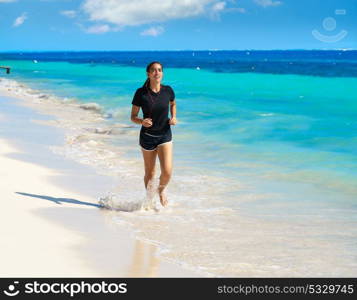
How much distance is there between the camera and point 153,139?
7.07 metres

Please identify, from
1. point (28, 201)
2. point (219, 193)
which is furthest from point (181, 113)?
point (28, 201)

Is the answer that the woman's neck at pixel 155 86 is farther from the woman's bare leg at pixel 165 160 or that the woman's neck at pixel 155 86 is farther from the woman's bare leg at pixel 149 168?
the woman's bare leg at pixel 149 168

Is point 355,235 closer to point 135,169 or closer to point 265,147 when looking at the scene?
point 135,169

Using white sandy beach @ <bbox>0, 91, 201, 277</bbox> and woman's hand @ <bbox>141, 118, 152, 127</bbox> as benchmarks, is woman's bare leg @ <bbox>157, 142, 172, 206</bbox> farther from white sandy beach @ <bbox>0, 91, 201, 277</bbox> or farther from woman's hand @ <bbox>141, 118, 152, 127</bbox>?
white sandy beach @ <bbox>0, 91, 201, 277</bbox>

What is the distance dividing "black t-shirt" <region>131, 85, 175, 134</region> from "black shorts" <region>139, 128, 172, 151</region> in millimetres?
129

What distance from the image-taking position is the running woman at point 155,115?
6793 millimetres

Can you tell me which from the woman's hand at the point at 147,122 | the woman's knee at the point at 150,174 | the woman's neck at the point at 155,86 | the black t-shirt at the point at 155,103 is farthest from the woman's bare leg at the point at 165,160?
the woman's neck at the point at 155,86

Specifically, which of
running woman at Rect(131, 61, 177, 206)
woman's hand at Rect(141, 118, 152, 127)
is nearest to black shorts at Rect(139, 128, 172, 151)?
running woman at Rect(131, 61, 177, 206)

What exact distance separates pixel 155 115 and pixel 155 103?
14 cm

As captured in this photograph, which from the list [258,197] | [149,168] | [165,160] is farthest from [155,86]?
[258,197]

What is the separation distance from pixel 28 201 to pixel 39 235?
1398mm

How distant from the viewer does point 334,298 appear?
15.3 feet

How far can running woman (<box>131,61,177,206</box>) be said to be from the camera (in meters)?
6.79

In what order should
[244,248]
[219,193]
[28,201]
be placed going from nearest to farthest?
[244,248]
[28,201]
[219,193]
